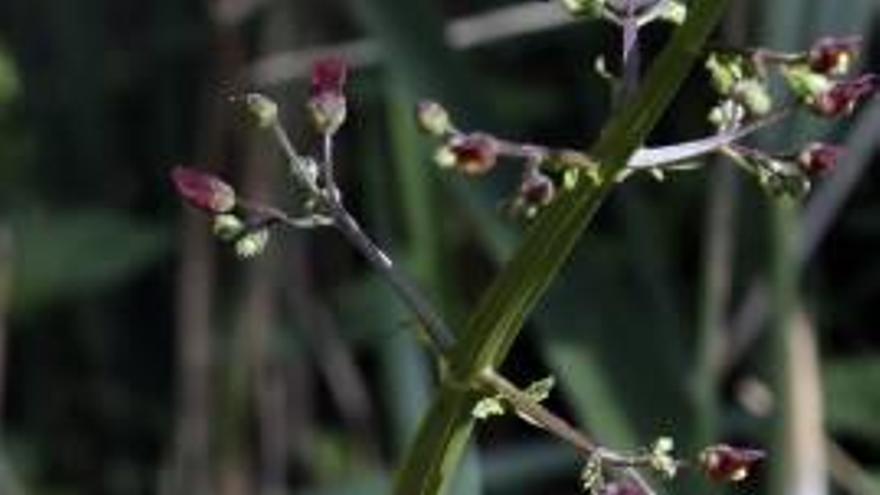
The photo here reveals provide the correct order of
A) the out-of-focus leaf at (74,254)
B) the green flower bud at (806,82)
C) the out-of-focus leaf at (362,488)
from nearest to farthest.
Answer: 1. the green flower bud at (806,82)
2. the out-of-focus leaf at (362,488)
3. the out-of-focus leaf at (74,254)

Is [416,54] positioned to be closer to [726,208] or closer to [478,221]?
[478,221]

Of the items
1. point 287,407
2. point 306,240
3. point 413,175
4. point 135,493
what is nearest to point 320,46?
point 306,240

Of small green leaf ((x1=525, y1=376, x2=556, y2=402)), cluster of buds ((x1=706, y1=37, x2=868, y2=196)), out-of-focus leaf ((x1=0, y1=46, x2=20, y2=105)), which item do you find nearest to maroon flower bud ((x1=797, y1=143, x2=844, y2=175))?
cluster of buds ((x1=706, y1=37, x2=868, y2=196))

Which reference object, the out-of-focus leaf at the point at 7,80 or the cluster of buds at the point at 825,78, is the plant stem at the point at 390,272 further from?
the out-of-focus leaf at the point at 7,80

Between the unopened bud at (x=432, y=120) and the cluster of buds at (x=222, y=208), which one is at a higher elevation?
the unopened bud at (x=432, y=120)

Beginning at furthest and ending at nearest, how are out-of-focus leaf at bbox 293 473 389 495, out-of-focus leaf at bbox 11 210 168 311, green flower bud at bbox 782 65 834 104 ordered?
out-of-focus leaf at bbox 11 210 168 311 → out-of-focus leaf at bbox 293 473 389 495 → green flower bud at bbox 782 65 834 104

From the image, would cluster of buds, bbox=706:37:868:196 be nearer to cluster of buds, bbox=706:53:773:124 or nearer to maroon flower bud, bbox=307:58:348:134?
cluster of buds, bbox=706:53:773:124

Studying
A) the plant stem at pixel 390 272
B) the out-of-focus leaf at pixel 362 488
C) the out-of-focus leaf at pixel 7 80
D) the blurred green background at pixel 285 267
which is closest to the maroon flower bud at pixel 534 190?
the plant stem at pixel 390 272

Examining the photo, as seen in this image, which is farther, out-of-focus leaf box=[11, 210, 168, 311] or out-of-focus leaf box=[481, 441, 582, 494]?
out-of-focus leaf box=[11, 210, 168, 311]
